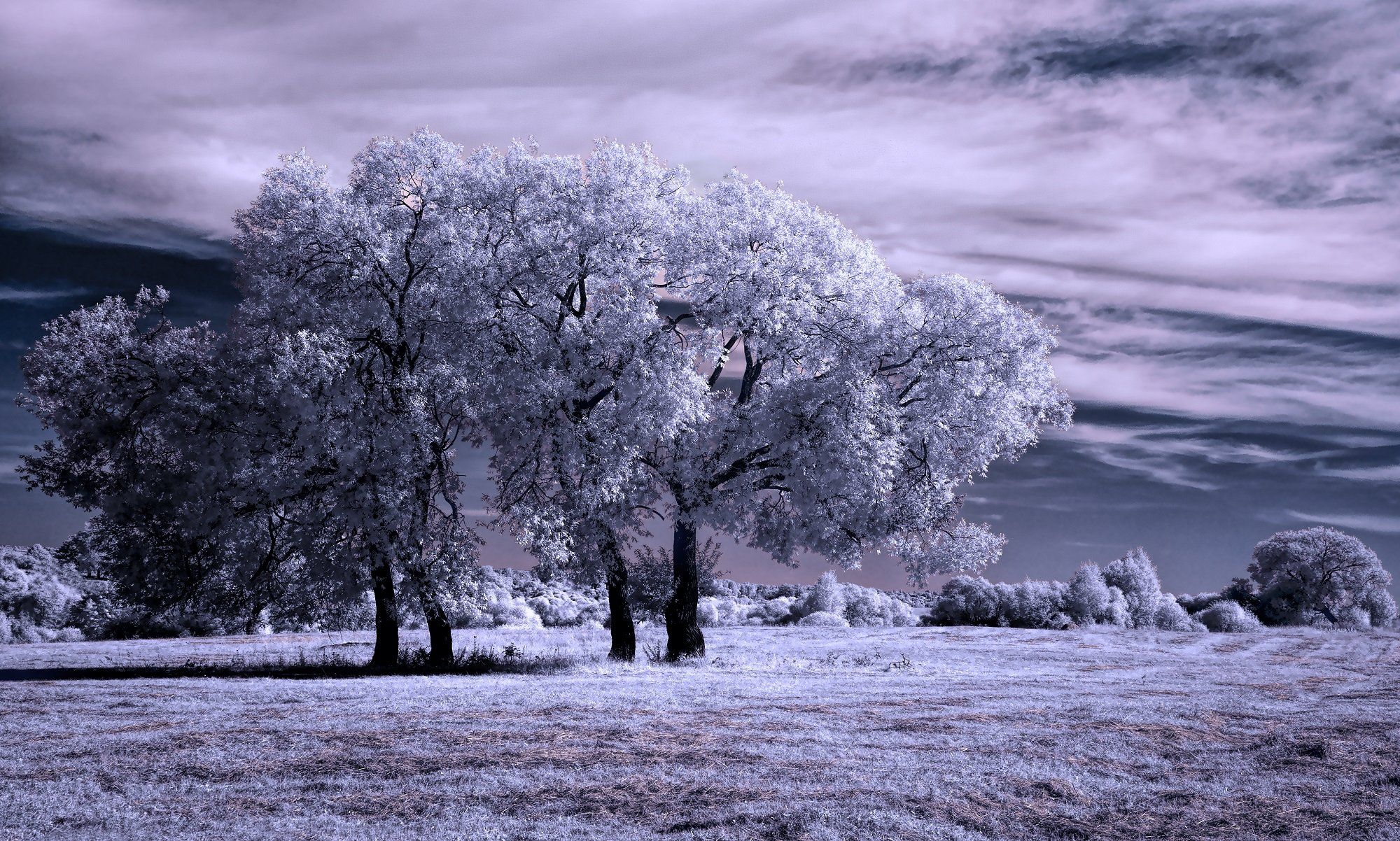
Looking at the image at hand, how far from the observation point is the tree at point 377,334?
22422 millimetres

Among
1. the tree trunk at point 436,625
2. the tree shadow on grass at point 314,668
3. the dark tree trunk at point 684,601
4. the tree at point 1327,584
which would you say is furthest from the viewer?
the tree at point 1327,584

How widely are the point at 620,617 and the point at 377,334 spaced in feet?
31.7

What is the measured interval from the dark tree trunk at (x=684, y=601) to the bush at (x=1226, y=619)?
1507 inches

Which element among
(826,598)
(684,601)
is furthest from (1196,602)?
(684,601)

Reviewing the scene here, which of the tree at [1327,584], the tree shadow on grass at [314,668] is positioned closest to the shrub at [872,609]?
the tree at [1327,584]

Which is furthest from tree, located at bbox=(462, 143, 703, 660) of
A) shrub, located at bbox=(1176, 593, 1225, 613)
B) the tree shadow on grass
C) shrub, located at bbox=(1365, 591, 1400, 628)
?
shrub, located at bbox=(1365, 591, 1400, 628)

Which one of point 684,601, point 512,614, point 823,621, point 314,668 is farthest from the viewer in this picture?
point 512,614

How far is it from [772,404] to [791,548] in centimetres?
494

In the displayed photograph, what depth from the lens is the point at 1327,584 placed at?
62594 mm

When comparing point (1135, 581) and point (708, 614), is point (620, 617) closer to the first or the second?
point (708, 614)

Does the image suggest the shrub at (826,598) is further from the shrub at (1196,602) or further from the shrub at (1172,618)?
the shrub at (1196,602)

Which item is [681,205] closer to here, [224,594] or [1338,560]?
[224,594]

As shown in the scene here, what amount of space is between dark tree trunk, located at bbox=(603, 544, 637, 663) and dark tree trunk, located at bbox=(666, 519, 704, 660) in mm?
1063

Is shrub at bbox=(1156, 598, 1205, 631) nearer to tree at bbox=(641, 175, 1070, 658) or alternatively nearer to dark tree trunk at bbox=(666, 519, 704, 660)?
tree at bbox=(641, 175, 1070, 658)
